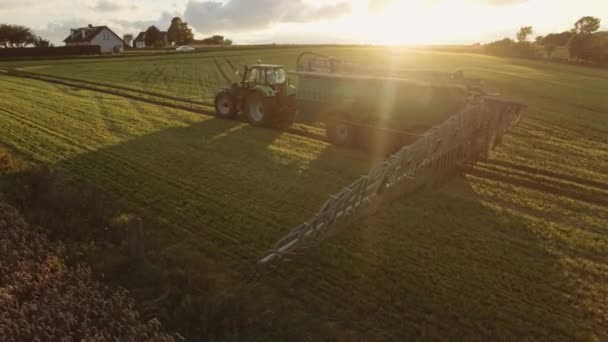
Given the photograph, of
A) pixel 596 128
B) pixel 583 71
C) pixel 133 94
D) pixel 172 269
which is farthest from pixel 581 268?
pixel 583 71

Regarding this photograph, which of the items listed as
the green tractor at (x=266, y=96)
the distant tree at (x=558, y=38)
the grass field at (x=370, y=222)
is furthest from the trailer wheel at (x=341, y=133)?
the distant tree at (x=558, y=38)

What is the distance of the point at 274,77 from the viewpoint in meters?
17.5

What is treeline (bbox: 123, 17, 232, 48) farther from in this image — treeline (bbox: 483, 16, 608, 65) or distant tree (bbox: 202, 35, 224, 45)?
treeline (bbox: 483, 16, 608, 65)

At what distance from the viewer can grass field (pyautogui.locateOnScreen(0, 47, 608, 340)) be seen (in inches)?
250

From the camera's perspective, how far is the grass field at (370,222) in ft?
20.8

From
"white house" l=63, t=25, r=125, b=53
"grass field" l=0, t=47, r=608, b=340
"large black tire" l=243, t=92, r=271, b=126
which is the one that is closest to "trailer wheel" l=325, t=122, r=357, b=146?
"grass field" l=0, t=47, r=608, b=340

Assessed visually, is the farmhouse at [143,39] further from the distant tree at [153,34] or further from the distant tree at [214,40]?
the distant tree at [214,40]

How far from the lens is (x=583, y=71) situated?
5772cm

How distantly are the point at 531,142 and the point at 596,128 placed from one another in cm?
680

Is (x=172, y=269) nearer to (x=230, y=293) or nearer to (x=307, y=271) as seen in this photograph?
(x=230, y=293)

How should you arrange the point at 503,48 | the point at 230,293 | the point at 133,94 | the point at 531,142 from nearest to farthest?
1. the point at 230,293
2. the point at 531,142
3. the point at 133,94
4. the point at 503,48

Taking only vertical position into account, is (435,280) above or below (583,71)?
below

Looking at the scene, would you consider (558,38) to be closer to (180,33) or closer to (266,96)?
(180,33)

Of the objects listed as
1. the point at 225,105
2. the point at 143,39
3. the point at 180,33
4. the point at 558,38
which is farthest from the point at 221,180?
the point at 558,38
